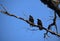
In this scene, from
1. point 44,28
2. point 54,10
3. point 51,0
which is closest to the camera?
point 51,0

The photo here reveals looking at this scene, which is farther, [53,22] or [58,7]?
[53,22]

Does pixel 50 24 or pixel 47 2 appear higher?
pixel 47 2

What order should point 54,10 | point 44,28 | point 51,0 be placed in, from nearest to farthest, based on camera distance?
point 51,0 < point 54,10 < point 44,28

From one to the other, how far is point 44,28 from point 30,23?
589 millimetres

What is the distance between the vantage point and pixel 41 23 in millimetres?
5215

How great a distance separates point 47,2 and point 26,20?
3.14 ft

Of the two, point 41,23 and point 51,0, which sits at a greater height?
point 51,0

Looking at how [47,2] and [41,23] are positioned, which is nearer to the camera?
[47,2]

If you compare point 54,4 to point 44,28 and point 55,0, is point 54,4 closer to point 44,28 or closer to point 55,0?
point 55,0

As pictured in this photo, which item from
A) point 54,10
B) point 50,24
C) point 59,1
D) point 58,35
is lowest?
point 58,35

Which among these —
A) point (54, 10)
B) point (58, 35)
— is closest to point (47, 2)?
point (54, 10)

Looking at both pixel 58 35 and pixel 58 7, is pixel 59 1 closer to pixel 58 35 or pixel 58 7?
pixel 58 7

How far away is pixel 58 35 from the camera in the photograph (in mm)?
5359

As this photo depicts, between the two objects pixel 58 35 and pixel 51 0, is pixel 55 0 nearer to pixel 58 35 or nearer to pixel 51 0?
pixel 51 0
